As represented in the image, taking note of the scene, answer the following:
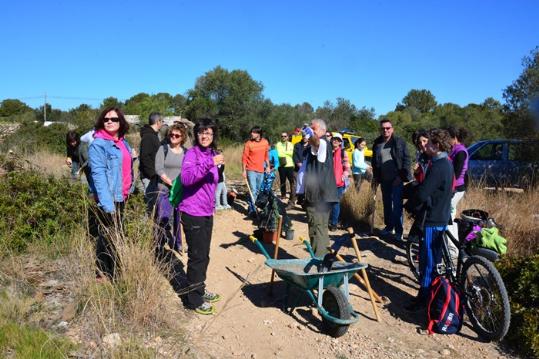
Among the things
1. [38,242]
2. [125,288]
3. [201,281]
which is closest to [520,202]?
[201,281]

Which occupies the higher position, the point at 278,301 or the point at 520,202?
the point at 520,202

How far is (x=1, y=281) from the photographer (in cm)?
429

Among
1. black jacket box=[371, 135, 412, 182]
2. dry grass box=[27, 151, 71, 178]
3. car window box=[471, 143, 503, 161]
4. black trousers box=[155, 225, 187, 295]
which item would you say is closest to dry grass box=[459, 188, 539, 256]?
black jacket box=[371, 135, 412, 182]

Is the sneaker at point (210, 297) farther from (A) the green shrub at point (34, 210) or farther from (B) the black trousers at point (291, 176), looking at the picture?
(B) the black trousers at point (291, 176)

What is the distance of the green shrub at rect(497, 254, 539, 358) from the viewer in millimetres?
3934

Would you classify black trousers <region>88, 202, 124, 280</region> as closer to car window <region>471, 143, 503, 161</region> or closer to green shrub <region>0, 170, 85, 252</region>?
green shrub <region>0, 170, 85, 252</region>

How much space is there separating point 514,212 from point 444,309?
387cm

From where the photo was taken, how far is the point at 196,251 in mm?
4367

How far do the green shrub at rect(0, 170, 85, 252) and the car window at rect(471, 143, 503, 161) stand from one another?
10221 mm

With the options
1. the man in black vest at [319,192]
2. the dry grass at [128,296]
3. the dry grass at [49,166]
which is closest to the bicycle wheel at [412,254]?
the man in black vest at [319,192]

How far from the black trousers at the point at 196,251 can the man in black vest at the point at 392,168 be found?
12.0 feet

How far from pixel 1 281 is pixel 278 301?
2.73 metres

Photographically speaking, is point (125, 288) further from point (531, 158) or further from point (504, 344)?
point (531, 158)

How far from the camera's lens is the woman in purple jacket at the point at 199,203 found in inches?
167
